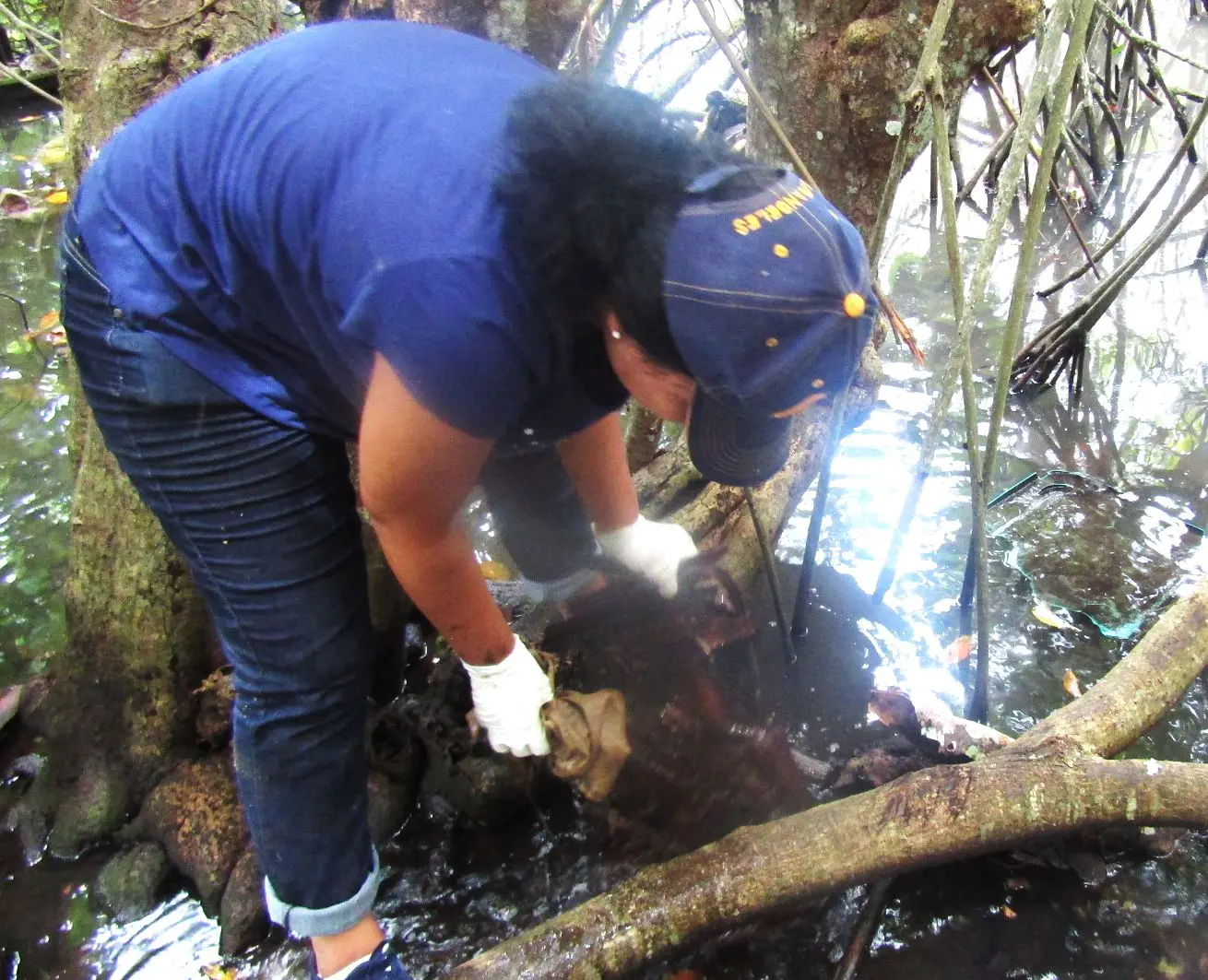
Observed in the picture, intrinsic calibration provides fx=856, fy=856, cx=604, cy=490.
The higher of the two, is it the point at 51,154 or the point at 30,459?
the point at 51,154

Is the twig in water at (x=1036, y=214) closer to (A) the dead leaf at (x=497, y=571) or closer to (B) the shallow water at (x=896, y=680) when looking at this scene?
(B) the shallow water at (x=896, y=680)

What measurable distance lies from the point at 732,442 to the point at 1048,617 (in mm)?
2085

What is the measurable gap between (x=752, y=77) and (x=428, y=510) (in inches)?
73.8

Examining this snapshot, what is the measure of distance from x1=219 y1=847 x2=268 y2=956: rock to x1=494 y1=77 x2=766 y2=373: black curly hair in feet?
5.42

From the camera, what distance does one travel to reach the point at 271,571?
57.1 inches

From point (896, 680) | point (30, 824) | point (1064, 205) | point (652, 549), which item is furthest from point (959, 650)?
point (1064, 205)

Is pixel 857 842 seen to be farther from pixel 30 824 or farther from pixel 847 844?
pixel 30 824

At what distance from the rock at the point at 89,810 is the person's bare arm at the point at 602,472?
4.75ft

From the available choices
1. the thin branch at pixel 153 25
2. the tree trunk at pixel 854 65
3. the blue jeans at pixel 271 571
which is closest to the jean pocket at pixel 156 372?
the blue jeans at pixel 271 571

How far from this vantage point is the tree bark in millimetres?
1663

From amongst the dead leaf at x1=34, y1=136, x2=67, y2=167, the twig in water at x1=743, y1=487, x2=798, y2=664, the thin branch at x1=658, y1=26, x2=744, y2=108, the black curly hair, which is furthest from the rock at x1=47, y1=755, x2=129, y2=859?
the dead leaf at x1=34, y1=136, x2=67, y2=167

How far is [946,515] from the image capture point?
10.6 ft

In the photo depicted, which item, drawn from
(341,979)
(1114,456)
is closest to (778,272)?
(341,979)

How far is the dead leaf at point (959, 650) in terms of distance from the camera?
268 cm
